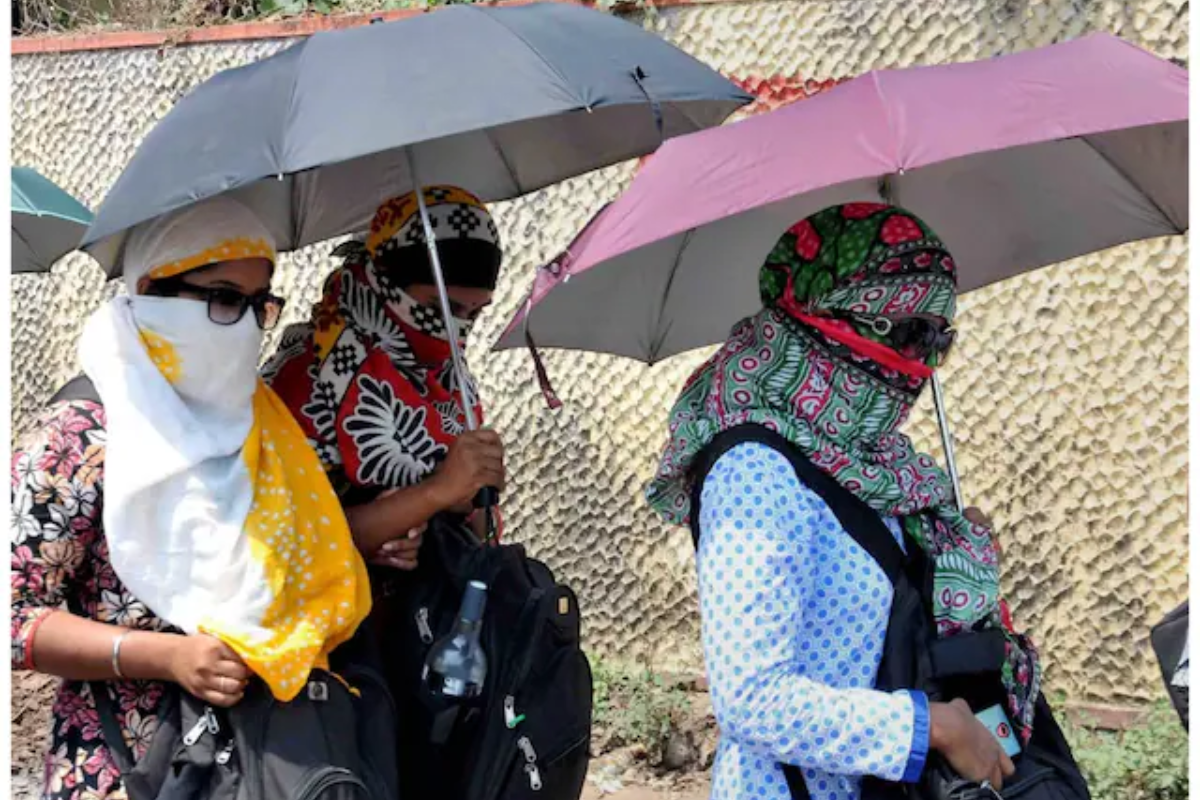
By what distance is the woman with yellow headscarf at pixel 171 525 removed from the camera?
2.30 metres

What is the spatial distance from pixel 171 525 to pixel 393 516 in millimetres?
403

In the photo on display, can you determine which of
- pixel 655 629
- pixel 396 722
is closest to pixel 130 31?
pixel 655 629

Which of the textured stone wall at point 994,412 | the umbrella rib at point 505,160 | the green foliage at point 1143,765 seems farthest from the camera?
the textured stone wall at point 994,412

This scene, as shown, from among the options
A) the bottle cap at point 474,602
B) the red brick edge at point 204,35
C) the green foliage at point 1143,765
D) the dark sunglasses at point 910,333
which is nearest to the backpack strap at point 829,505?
the dark sunglasses at point 910,333

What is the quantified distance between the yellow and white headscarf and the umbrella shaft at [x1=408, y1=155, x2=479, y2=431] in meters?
0.33

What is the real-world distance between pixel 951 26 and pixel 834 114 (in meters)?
2.73

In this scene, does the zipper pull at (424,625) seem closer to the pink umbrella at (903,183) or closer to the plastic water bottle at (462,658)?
the plastic water bottle at (462,658)

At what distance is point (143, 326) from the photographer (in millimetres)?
2383

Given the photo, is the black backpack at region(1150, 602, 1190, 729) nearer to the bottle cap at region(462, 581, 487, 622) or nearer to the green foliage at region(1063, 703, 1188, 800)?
the bottle cap at region(462, 581, 487, 622)

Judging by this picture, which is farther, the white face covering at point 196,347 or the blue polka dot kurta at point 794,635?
the white face covering at point 196,347

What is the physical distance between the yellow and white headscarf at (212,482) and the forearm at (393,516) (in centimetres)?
11

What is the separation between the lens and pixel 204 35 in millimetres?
5871

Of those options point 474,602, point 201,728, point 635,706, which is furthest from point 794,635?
point 635,706

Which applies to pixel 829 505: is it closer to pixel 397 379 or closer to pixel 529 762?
pixel 529 762
